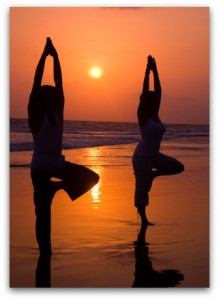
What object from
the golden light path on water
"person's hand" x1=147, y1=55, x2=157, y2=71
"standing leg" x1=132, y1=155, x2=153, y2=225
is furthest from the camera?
the golden light path on water

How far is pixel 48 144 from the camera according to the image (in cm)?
564

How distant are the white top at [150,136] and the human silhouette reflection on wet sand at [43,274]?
70.2 inches

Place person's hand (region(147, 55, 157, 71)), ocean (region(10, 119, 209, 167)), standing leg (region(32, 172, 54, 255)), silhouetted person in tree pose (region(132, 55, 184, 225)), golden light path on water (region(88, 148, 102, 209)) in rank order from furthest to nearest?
ocean (region(10, 119, 209, 167))
golden light path on water (region(88, 148, 102, 209))
silhouetted person in tree pose (region(132, 55, 184, 225))
person's hand (region(147, 55, 157, 71))
standing leg (region(32, 172, 54, 255))

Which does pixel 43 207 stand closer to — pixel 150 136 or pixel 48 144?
pixel 48 144

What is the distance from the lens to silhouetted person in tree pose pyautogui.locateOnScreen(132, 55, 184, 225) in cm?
661

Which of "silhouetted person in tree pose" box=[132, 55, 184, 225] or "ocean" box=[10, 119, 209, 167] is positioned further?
"ocean" box=[10, 119, 209, 167]

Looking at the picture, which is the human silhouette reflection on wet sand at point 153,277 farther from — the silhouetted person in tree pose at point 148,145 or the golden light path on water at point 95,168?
the golden light path on water at point 95,168

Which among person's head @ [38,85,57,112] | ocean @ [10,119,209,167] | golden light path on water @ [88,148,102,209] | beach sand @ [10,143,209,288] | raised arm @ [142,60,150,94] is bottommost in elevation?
beach sand @ [10,143,209,288]

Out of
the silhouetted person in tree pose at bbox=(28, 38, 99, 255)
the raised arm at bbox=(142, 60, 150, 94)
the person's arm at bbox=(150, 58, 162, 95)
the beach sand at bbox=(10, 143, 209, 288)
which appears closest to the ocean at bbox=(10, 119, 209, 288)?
the beach sand at bbox=(10, 143, 209, 288)

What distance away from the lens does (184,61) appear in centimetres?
695

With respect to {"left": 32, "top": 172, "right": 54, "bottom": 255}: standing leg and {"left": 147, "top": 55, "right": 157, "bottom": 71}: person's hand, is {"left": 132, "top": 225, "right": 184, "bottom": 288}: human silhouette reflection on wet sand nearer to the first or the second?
{"left": 32, "top": 172, "right": 54, "bottom": 255}: standing leg

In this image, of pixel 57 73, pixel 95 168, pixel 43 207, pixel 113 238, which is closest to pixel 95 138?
pixel 95 168
